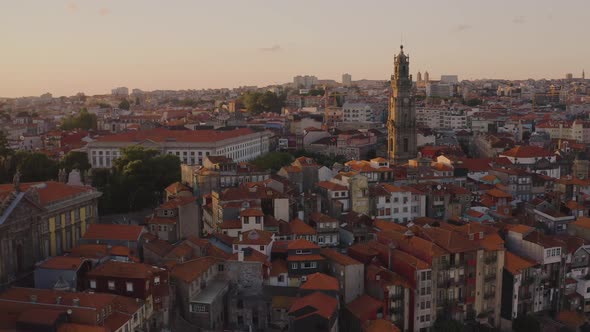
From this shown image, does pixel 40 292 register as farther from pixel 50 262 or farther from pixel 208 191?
pixel 208 191

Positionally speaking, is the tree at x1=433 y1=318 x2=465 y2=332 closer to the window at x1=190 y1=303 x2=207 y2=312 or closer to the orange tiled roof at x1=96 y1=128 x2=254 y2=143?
the window at x1=190 y1=303 x2=207 y2=312

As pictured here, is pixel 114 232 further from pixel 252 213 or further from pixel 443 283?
pixel 443 283

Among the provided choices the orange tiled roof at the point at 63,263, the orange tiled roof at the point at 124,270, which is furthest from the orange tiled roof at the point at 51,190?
the orange tiled roof at the point at 124,270

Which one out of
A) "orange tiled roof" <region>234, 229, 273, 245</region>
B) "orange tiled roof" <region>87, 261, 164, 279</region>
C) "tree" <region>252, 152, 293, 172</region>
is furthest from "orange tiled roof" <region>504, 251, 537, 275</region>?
"tree" <region>252, 152, 293, 172</region>

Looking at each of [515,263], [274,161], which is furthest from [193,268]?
[274,161]

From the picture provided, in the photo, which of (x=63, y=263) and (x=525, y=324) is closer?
(x=63, y=263)

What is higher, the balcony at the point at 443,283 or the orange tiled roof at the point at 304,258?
the orange tiled roof at the point at 304,258

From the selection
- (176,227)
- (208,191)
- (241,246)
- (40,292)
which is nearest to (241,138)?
(208,191)

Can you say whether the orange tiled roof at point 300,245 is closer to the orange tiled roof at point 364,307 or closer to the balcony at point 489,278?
the orange tiled roof at point 364,307
